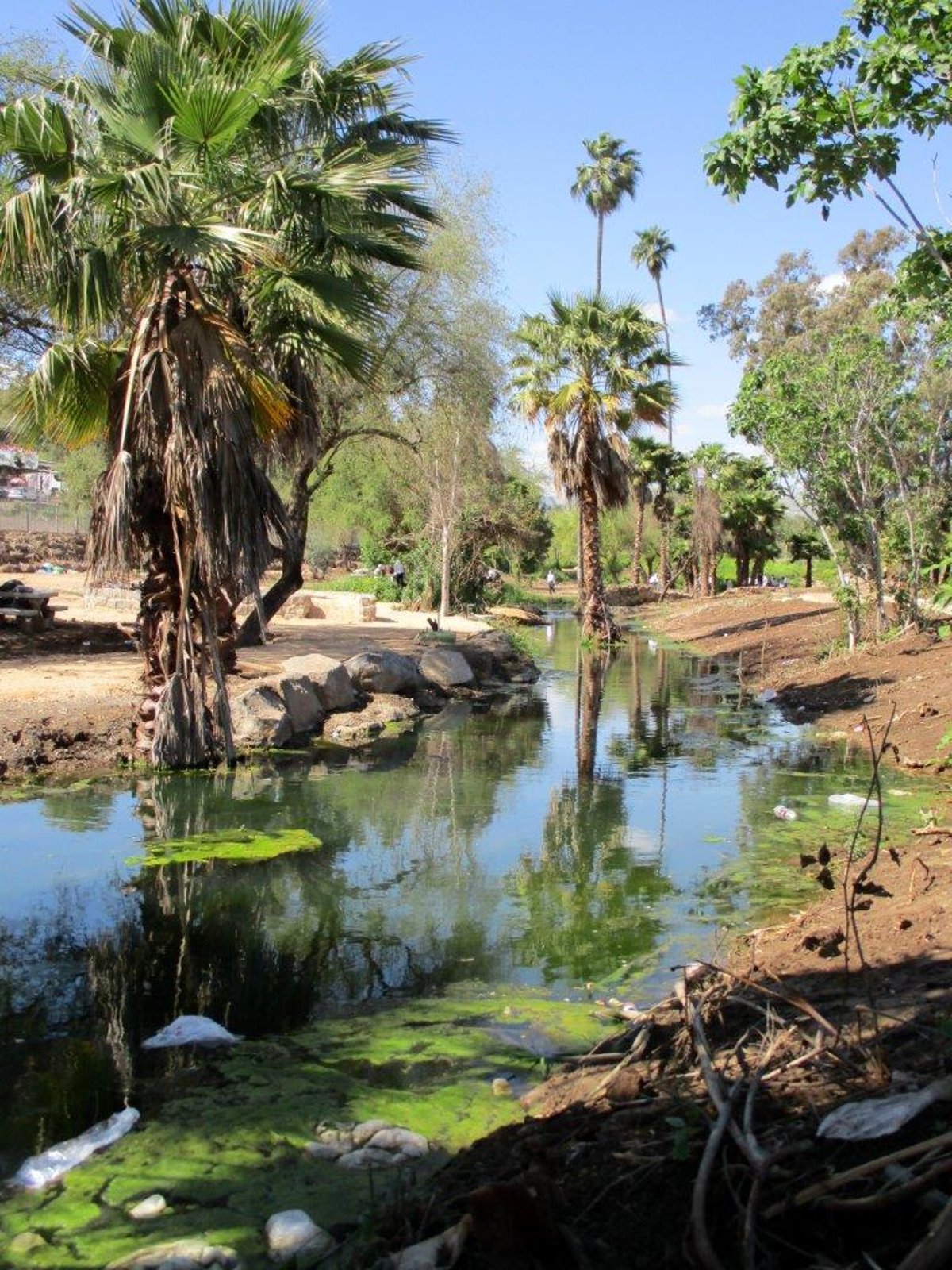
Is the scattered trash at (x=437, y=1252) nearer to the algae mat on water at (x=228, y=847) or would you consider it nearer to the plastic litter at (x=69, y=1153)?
the plastic litter at (x=69, y=1153)

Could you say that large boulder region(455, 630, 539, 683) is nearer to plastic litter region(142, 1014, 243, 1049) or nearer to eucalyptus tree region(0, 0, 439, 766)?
eucalyptus tree region(0, 0, 439, 766)

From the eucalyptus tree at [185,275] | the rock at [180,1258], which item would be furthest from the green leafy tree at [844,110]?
the rock at [180,1258]

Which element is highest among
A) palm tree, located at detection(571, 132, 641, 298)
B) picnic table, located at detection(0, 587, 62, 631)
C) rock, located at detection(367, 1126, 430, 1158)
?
palm tree, located at detection(571, 132, 641, 298)

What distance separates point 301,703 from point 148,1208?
11.2m

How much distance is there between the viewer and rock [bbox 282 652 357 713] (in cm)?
1627

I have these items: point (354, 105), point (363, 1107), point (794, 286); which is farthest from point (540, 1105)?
point (794, 286)

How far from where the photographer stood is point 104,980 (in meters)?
6.60

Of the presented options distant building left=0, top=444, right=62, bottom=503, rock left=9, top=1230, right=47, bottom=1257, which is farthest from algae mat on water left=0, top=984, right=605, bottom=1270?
distant building left=0, top=444, right=62, bottom=503

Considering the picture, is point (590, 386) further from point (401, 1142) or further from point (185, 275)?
point (401, 1142)

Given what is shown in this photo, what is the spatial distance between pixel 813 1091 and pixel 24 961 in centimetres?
483

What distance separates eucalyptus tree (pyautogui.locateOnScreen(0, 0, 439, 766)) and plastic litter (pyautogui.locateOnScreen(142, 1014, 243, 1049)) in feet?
19.3

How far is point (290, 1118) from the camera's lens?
4.87m

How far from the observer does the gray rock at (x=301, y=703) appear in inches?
585

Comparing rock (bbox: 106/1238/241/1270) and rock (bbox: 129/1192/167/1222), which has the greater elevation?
rock (bbox: 106/1238/241/1270)
